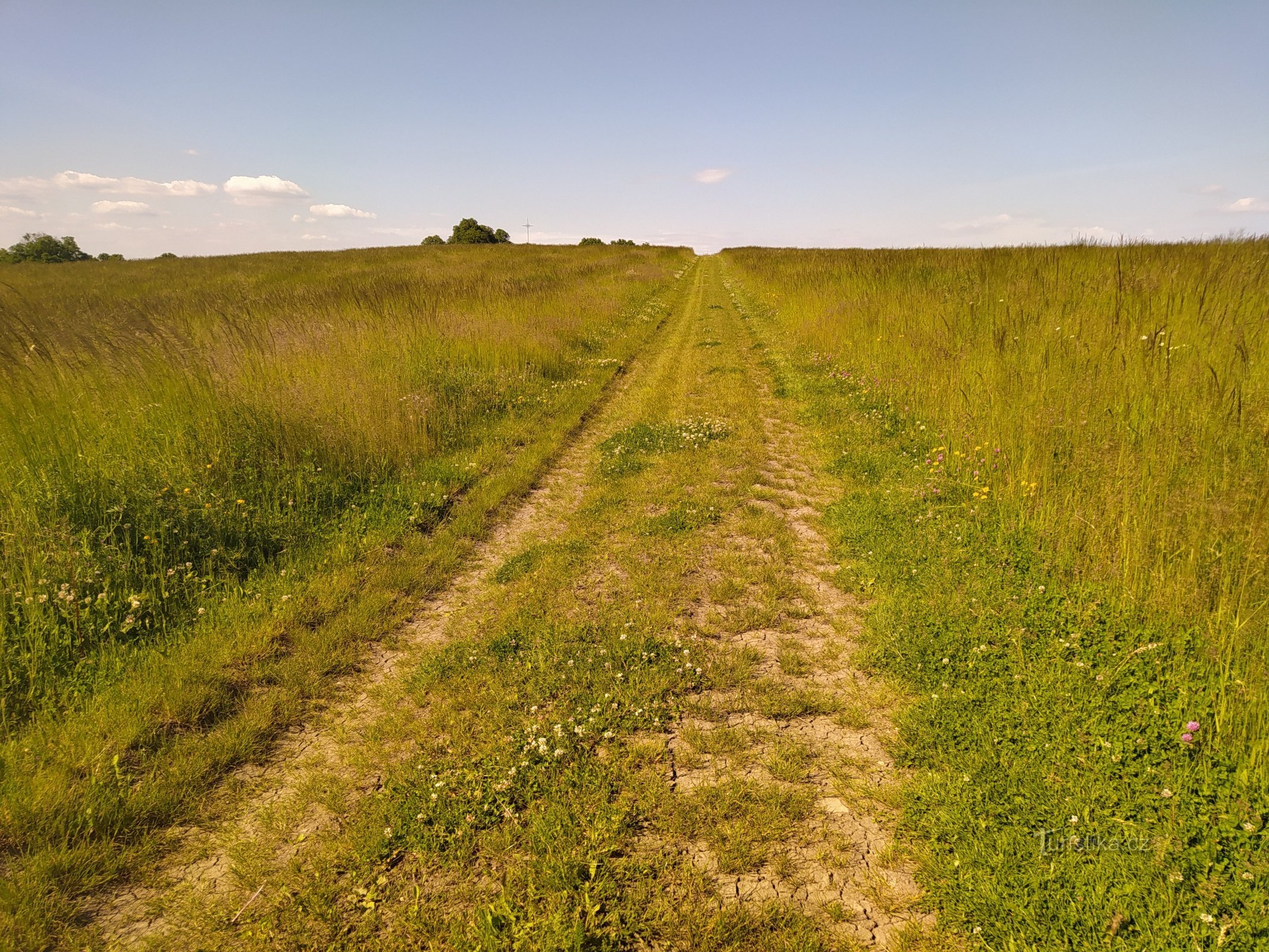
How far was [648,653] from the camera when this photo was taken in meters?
3.96

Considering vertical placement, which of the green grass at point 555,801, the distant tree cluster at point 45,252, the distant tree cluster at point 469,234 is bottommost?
the green grass at point 555,801

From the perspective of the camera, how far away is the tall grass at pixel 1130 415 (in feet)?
10.9

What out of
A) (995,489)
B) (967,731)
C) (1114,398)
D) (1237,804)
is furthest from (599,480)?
(1237,804)

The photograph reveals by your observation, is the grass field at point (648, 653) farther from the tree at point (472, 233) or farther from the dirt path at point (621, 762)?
the tree at point (472, 233)

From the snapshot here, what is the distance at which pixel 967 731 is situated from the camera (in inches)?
124

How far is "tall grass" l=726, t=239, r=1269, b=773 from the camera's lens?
3.32 m

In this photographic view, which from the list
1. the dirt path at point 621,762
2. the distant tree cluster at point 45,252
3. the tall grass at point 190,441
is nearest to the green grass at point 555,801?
the dirt path at point 621,762

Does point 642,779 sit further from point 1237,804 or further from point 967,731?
point 1237,804

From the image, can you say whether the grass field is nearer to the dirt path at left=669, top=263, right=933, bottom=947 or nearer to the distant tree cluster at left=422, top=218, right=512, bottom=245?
the dirt path at left=669, top=263, right=933, bottom=947

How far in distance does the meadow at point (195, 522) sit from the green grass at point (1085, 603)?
3928mm

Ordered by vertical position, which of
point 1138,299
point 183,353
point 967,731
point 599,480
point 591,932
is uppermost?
point 1138,299

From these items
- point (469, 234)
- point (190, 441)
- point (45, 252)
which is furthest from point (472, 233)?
point (190, 441)

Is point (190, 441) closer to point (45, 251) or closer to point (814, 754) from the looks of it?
point (814, 754)

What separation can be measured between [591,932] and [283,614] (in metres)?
3.42
